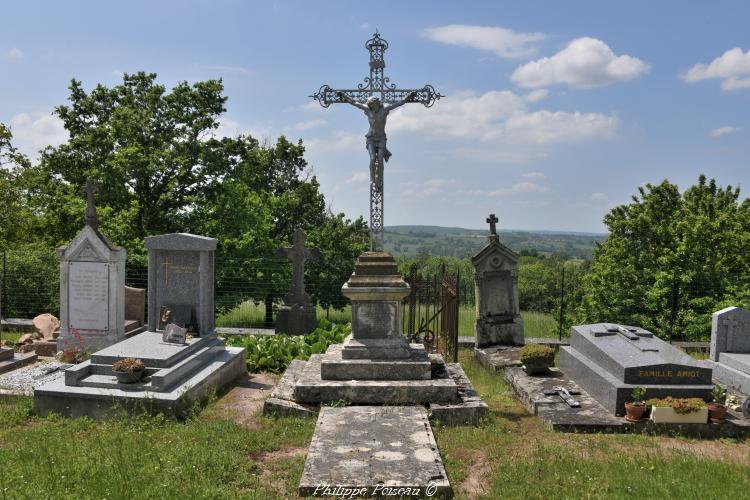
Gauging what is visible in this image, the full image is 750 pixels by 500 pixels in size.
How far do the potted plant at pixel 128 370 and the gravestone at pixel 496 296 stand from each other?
24.3 ft

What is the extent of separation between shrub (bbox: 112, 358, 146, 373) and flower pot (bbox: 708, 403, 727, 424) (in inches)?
310

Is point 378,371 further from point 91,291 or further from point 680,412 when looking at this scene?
point 91,291

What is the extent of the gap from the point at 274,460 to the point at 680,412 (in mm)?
5244

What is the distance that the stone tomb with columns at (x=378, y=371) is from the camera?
8.04 metres

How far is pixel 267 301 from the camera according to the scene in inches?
695

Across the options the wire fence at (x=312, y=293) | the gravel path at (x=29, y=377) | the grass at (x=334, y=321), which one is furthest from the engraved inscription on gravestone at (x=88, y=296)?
the grass at (x=334, y=321)

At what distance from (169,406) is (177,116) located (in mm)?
13285

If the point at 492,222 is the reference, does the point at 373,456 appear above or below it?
below

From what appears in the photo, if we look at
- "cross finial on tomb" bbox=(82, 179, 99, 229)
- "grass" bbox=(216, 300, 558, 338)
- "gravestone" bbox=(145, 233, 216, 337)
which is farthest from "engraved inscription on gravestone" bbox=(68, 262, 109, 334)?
"grass" bbox=(216, 300, 558, 338)

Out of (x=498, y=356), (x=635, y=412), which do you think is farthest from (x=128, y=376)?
(x=498, y=356)

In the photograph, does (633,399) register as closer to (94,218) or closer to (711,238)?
(94,218)

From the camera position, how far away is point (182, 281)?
36.0 ft

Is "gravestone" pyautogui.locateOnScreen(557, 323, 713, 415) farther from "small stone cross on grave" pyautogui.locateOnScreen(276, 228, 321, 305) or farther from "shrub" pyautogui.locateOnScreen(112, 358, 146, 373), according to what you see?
"small stone cross on grave" pyautogui.locateOnScreen(276, 228, 321, 305)

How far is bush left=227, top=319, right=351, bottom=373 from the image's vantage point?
36.5ft
